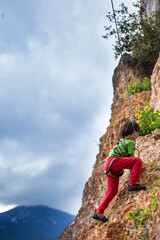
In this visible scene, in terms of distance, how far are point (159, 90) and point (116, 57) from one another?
776 centimetres

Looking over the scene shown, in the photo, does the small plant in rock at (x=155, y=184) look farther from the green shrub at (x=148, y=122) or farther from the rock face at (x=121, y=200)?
the green shrub at (x=148, y=122)

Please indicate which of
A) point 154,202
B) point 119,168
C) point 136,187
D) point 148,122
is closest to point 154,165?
point 136,187

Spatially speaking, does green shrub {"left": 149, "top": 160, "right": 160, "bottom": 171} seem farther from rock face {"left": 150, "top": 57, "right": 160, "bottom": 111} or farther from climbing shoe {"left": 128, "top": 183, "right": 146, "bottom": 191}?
rock face {"left": 150, "top": 57, "right": 160, "bottom": 111}

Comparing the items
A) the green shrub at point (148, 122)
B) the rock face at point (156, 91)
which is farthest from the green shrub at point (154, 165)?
the rock face at point (156, 91)

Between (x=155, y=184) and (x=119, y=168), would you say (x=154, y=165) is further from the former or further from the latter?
(x=119, y=168)

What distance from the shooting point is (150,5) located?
15.9 metres

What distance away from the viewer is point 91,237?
4.44 m

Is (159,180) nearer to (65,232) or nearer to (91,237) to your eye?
(91,237)

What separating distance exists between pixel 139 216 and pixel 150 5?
16.1m

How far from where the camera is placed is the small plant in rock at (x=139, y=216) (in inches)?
139

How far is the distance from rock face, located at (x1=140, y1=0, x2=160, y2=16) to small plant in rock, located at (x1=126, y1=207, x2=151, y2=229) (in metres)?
15.2

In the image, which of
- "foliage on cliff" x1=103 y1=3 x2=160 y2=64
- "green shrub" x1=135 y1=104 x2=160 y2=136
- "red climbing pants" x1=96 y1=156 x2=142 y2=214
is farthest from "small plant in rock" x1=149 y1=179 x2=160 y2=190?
"foliage on cliff" x1=103 y1=3 x2=160 y2=64

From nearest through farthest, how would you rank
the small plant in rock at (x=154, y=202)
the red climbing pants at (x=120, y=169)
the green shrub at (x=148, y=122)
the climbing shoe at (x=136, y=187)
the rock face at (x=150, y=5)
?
the small plant in rock at (x=154, y=202), the climbing shoe at (x=136, y=187), the red climbing pants at (x=120, y=169), the green shrub at (x=148, y=122), the rock face at (x=150, y=5)

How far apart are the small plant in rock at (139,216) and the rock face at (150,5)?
15.2 metres
